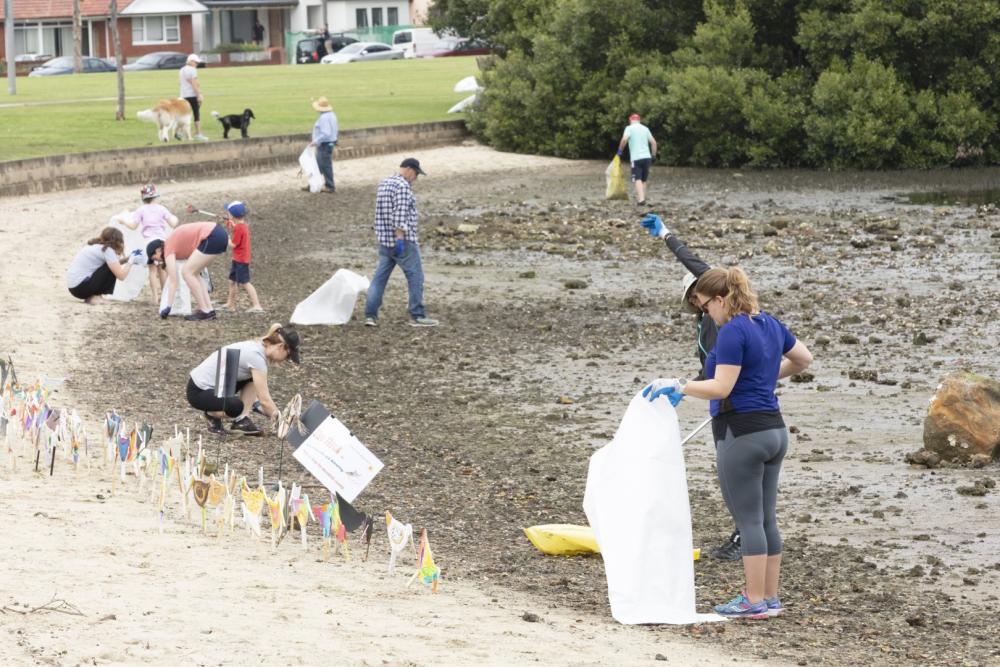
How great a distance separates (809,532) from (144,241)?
10591 mm

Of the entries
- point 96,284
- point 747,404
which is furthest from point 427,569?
point 96,284

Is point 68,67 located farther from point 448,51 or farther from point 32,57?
point 448,51

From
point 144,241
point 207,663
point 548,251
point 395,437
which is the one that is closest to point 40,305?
point 144,241

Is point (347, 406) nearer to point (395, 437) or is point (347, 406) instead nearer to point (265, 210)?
point (395, 437)

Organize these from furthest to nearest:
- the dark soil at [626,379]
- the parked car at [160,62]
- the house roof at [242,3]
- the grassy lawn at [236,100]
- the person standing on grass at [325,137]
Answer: the house roof at [242,3] → the parked car at [160,62] → the grassy lawn at [236,100] → the person standing on grass at [325,137] → the dark soil at [626,379]

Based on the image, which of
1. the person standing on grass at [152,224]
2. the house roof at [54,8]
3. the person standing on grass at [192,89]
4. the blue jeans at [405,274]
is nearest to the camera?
the blue jeans at [405,274]

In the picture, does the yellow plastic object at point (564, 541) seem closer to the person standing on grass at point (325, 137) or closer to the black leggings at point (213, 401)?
the black leggings at point (213, 401)

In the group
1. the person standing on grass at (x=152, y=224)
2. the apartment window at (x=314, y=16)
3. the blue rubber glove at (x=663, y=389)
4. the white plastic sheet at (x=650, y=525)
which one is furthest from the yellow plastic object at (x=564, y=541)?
the apartment window at (x=314, y=16)

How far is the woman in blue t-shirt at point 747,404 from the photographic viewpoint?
7293 millimetres

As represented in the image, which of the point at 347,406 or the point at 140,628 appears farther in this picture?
the point at 347,406

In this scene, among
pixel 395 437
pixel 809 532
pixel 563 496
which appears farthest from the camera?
pixel 395 437

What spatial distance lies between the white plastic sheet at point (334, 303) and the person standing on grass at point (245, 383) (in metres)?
4.91

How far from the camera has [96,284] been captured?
17.4m

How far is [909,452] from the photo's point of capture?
1145 cm
